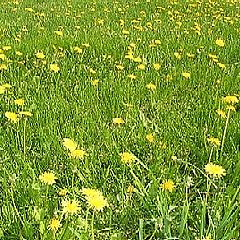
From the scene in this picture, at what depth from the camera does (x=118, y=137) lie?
7.51ft

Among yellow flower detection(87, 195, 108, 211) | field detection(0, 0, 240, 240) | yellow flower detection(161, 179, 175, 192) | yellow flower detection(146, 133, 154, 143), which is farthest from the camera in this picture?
yellow flower detection(146, 133, 154, 143)

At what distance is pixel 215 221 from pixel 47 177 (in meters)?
0.63

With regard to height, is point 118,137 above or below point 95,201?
below

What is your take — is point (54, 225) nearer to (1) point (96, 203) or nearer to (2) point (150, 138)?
(1) point (96, 203)

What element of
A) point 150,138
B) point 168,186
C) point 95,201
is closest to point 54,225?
point 95,201

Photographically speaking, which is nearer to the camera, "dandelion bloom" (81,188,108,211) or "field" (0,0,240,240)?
"dandelion bloom" (81,188,108,211)

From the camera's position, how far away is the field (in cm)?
166

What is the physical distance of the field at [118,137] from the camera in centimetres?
166

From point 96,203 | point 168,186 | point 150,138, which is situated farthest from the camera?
point 150,138

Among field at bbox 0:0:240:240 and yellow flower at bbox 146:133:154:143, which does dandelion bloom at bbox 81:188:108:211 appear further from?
yellow flower at bbox 146:133:154:143

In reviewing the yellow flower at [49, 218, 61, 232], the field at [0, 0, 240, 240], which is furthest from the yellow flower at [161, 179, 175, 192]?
the yellow flower at [49, 218, 61, 232]

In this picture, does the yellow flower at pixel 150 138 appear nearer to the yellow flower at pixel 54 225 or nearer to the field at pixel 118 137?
the field at pixel 118 137

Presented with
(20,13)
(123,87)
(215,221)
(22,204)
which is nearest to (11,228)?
(22,204)

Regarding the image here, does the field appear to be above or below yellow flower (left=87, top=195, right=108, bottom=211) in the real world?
below
